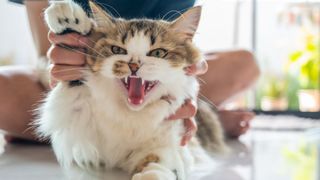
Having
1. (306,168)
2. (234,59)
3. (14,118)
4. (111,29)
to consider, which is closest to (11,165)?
(14,118)

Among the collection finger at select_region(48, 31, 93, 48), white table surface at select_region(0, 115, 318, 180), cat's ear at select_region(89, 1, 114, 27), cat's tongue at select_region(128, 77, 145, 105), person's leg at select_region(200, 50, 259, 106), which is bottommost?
white table surface at select_region(0, 115, 318, 180)

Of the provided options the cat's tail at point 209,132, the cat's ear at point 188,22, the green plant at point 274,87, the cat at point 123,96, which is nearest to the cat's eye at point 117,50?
the cat at point 123,96

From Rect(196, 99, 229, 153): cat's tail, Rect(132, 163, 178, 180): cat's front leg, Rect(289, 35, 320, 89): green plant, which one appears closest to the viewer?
Rect(132, 163, 178, 180): cat's front leg

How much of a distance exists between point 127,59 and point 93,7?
0.45 feet

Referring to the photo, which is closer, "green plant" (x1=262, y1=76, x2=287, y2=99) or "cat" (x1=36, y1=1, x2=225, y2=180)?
"cat" (x1=36, y1=1, x2=225, y2=180)

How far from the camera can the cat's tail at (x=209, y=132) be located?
125 centimetres

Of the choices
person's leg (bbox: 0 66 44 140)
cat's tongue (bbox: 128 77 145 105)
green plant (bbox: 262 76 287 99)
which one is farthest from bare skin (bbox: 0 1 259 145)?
green plant (bbox: 262 76 287 99)

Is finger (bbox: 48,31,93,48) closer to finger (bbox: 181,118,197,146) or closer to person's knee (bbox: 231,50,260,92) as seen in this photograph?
finger (bbox: 181,118,197,146)

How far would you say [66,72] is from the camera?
92 centimetres

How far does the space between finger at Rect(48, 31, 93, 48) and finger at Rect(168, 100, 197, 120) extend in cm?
22

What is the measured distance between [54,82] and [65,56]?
81 mm

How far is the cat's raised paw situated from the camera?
0.86m

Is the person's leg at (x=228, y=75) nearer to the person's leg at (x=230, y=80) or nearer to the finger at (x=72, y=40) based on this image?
the person's leg at (x=230, y=80)

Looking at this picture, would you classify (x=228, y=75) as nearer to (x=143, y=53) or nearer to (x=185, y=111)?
(x=185, y=111)
